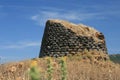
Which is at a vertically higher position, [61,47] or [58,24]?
[58,24]

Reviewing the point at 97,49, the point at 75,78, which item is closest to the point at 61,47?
the point at 97,49

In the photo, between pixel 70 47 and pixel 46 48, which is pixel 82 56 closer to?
pixel 70 47

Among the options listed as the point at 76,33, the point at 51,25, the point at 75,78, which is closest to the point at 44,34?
the point at 51,25

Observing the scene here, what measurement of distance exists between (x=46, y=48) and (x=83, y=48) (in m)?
3.16

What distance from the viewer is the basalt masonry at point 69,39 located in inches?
1164

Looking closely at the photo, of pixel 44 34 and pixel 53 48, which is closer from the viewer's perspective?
pixel 53 48

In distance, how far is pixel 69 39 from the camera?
29703 millimetres

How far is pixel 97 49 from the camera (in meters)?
30.2

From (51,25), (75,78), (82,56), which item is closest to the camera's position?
(75,78)

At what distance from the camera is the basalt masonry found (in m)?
29.6

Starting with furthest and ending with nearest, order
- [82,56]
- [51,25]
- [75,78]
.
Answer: [51,25]
[82,56]
[75,78]

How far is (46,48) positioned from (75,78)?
14.9 meters

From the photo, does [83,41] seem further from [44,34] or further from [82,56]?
[44,34]

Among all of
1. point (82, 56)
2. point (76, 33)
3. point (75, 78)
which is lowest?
point (75, 78)
